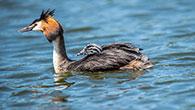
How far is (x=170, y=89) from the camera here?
25.4 ft

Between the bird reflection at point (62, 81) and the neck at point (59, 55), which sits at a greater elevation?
the neck at point (59, 55)

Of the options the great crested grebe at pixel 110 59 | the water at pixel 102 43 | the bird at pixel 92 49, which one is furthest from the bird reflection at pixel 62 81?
the bird at pixel 92 49

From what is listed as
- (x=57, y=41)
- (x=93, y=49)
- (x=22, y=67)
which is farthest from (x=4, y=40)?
(x=93, y=49)

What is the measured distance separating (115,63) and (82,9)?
8.82 metres

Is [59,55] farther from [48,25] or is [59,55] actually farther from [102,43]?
[102,43]

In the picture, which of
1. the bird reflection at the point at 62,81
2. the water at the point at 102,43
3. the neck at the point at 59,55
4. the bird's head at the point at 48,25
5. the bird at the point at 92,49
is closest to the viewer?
the water at the point at 102,43

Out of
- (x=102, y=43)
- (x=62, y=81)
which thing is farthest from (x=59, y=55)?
(x=102, y=43)

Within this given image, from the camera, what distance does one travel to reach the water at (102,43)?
7484 millimetres

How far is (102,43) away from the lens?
41.4 ft

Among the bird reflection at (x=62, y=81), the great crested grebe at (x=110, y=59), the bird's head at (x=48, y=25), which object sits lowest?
the bird reflection at (x=62, y=81)

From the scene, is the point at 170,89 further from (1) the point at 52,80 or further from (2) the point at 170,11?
(2) the point at 170,11

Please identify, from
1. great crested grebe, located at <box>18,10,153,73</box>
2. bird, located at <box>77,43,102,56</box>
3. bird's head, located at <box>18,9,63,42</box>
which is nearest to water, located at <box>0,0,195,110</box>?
great crested grebe, located at <box>18,10,153,73</box>

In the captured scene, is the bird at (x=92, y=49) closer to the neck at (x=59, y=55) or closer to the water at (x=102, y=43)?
the water at (x=102, y=43)

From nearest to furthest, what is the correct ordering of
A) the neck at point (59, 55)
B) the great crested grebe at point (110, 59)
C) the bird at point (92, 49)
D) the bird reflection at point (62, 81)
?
the bird reflection at point (62, 81) → the great crested grebe at point (110, 59) → the bird at point (92, 49) → the neck at point (59, 55)
